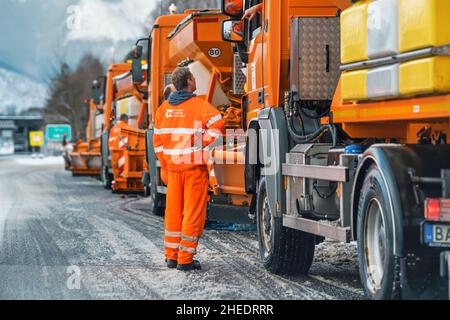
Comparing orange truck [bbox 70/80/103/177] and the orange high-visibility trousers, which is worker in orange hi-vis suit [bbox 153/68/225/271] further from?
orange truck [bbox 70/80/103/177]

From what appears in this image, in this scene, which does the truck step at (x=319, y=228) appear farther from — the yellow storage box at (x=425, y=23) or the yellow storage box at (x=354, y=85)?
the yellow storage box at (x=425, y=23)

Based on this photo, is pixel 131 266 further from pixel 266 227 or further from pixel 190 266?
pixel 266 227

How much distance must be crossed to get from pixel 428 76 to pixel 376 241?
1446 mm

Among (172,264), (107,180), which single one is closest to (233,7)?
(172,264)

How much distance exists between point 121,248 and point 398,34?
18.5 feet

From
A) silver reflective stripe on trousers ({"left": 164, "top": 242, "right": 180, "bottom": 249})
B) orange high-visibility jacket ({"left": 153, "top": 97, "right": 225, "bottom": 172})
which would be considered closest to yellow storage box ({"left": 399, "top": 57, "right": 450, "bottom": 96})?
orange high-visibility jacket ({"left": 153, "top": 97, "right": 225, "bottom": 172})

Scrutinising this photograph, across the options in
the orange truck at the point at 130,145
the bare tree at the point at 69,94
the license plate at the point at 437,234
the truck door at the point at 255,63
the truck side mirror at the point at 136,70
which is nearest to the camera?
the license plate at the point at 437,234

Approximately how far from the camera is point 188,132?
9727 mm

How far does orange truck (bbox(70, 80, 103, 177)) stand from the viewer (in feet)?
106

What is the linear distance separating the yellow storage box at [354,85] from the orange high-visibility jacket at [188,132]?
212 cm

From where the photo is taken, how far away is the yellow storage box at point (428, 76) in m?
6.07

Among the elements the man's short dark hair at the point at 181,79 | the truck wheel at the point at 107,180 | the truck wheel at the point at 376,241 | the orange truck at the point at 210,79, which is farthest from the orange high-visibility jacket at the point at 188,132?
the truck wheel at the point at 107,180

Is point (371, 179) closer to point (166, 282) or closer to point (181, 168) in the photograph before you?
point (166, 282)

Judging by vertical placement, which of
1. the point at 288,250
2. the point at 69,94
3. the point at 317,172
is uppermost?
the point at 69,94
